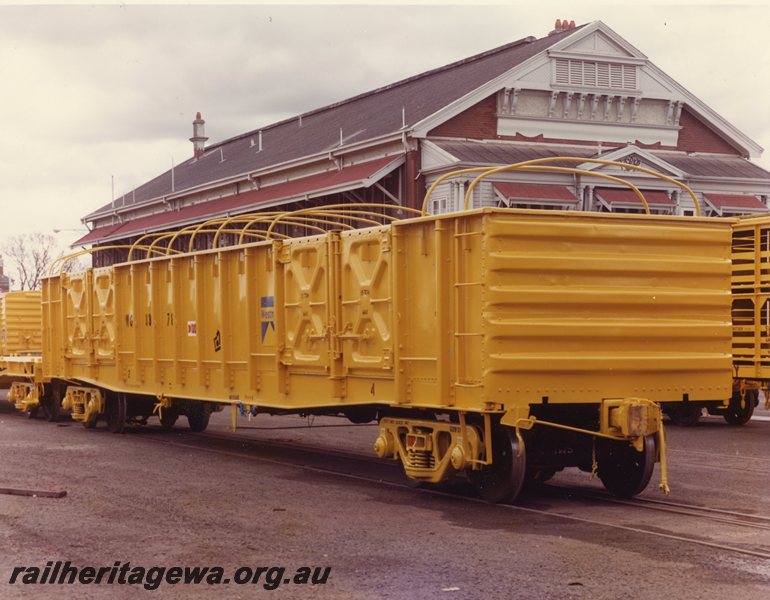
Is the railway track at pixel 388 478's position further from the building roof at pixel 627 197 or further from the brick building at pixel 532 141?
the building roof at pixel 627 197

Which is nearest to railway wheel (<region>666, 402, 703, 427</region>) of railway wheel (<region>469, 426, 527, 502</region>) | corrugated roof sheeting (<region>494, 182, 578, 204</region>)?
railway wheel (<region>469, 426, 527, 502</region>)

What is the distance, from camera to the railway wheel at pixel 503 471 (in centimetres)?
1138

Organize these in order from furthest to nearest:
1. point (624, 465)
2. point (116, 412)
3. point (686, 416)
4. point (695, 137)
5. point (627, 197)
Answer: point (695, 137), point (627, 197), point (686, 416), point (116, 412), point (624, 465)

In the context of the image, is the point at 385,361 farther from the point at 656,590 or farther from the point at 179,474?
the point at 656,590

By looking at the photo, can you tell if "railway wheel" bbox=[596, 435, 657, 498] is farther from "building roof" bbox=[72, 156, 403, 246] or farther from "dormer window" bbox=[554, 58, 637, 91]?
"dormer window" bbox=[554, 58, 637, 91]

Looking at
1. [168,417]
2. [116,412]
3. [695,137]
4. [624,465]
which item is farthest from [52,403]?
[695,137]

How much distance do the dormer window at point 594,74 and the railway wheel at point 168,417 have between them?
714 inches

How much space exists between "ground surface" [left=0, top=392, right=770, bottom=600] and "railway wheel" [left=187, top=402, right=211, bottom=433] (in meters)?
3.96

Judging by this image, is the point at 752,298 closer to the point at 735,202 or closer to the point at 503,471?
the point at 503,471

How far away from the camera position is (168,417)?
68.2 ft

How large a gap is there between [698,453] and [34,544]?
10049mm

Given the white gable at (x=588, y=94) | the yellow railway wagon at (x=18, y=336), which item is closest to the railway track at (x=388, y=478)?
the yellow railway wagon at (x=18, y=336)

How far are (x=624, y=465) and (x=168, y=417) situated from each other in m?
10.5

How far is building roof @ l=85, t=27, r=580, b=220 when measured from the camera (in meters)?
35.1
